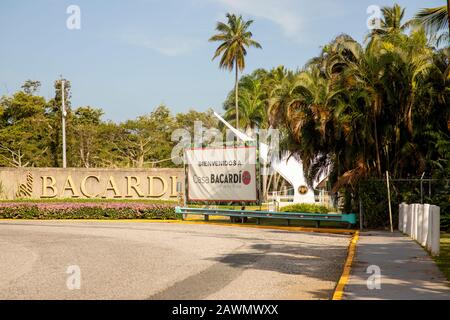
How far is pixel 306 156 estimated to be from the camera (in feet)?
85.7

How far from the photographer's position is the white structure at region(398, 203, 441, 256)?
14531 mm

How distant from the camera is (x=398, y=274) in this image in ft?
38.0

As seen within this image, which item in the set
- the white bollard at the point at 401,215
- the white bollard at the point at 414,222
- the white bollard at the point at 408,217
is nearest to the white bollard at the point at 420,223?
the white bollard at the point at 414,222

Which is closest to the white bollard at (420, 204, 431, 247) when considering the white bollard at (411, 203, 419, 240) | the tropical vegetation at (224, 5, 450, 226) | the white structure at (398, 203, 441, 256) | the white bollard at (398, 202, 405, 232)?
the white structure at (398, 203, 441, 256)

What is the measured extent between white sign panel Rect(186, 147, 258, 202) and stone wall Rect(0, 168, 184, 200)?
6.95 m

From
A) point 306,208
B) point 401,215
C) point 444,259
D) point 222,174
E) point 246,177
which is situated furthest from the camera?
point 222,174

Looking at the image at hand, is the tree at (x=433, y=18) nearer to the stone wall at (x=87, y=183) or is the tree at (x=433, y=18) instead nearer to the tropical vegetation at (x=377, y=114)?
the tropical vegetation at (x=377, y=114)

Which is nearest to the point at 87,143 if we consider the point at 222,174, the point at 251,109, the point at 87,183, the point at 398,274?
the point at 251,109

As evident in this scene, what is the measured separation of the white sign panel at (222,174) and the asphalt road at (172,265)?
814 cm

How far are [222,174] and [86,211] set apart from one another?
803 centimetres

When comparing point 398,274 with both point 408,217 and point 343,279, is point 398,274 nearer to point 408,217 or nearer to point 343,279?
point 343,279

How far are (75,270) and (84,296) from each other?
10.7 feet
